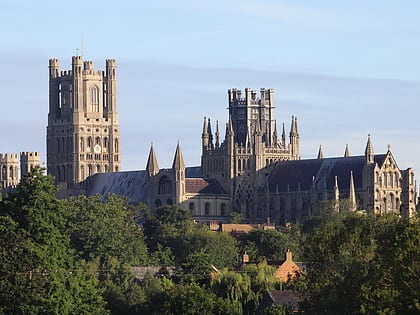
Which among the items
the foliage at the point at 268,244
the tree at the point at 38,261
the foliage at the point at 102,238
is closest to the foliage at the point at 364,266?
the tree at the point at 38,261

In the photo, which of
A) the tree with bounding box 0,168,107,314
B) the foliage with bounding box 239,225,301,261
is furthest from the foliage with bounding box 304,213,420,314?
the foliage with bounding box 239,225,301,261

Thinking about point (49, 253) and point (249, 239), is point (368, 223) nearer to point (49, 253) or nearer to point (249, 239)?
point (49, 253)

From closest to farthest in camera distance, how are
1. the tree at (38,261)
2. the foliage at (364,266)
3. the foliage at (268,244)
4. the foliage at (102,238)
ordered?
1. the foliage at (364,266)
2. the tree at (38,261)
3. the foliage at (102,238)
4. the foliage at (268,244)

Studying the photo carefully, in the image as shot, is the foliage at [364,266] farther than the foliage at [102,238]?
No

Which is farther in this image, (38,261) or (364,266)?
(38,261)

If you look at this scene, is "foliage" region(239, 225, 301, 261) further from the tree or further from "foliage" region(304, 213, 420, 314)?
"foliage" region(304, 213, 420, 314)

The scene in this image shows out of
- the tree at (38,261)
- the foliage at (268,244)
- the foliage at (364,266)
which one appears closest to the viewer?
the foliage at (364,266)

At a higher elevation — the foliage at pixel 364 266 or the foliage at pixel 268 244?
the foliage at pixel 268 244

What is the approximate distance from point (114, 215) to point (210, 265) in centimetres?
3524

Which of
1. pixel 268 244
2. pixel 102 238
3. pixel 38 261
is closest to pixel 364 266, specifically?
pixel 38 261

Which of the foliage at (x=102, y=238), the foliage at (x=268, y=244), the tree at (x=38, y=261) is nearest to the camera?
the tree at (x=38, y=261)

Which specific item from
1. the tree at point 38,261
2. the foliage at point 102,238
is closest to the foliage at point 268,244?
the foliage at point 102,238

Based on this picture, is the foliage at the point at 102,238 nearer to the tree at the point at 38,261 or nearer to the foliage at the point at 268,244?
the foliage at the point at 268,244

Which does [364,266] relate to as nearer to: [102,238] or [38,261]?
[38,261]
